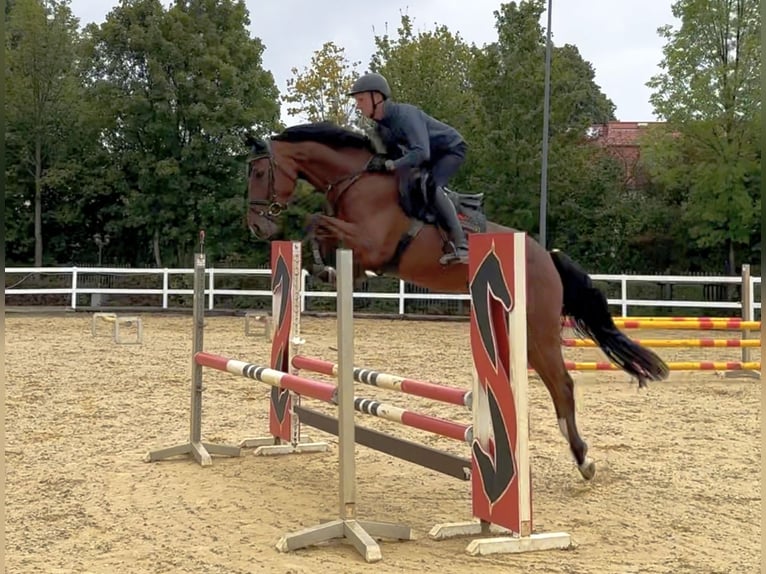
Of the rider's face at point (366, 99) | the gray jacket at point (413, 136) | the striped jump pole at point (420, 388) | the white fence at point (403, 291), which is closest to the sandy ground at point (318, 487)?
the striped jump pole at point (420, 388)

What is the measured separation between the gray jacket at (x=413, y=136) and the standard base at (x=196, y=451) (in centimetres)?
229

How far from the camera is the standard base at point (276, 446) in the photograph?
5383 millimetres

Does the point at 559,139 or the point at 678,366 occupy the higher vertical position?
the point at 559,139

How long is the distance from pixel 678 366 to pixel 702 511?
13.6 feet

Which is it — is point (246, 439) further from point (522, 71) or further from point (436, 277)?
point (522, 71)

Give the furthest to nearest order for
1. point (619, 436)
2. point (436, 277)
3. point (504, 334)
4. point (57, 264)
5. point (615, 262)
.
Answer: point (57, 264) < point (615, 262) < point (619, 436) < point (436, 277) < point (504, 334)

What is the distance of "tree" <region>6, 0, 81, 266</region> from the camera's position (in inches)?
942

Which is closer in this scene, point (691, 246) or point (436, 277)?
point (436, 277)

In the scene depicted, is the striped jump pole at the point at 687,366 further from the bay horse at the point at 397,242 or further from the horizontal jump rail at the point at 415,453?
the horizontal jump rail at the point at 415,453

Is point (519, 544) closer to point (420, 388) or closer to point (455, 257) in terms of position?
point (420, 388)

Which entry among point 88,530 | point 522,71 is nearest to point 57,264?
point 522,71

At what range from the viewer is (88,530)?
145 inches

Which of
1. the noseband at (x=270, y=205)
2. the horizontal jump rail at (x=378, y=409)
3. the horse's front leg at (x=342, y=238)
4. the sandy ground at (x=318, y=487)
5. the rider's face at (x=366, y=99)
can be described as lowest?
the sandy ground at (x=318, y=487)

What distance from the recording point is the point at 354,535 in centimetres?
345
